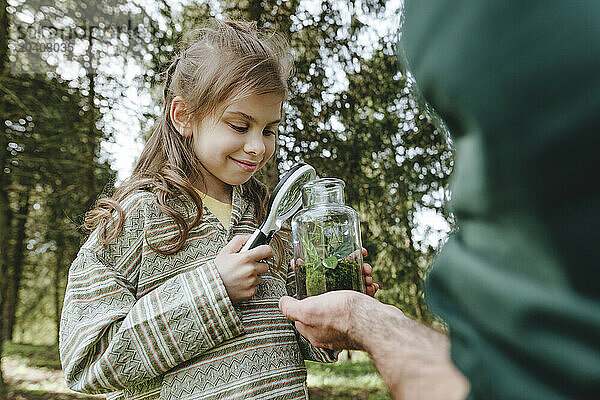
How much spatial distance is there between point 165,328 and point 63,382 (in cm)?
780

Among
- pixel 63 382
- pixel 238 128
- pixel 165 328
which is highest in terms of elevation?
pixel 238 128

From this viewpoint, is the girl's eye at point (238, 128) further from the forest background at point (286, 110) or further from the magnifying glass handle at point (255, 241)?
the forest background at point (286, 110)

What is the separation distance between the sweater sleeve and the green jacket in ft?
3.29

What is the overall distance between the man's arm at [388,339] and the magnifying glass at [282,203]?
201mm

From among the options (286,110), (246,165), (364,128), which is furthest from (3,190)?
(246,165)

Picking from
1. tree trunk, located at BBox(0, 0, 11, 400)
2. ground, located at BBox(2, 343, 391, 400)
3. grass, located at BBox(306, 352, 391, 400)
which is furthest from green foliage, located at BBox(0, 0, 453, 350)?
ground, located at BBox(2, 343, 391, 400)

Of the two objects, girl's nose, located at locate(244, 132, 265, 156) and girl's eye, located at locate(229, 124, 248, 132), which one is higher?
girl's eye, located at locate(229, 124, 248, 132)

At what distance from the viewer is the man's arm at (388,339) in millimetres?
625

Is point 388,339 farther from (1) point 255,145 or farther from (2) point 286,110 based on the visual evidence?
(2) point 286,110

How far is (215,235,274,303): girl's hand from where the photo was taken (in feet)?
4.72

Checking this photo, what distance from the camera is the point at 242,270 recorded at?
1.44m

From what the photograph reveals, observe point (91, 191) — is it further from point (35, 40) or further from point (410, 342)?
point (410, 342)

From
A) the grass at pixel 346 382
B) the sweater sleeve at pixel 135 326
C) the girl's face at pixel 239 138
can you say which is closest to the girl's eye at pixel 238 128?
the girl's face at pixel 239 138

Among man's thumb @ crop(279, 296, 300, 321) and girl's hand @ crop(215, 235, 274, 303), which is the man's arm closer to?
man's thumb @ crop(279, 296, 300, 321)
